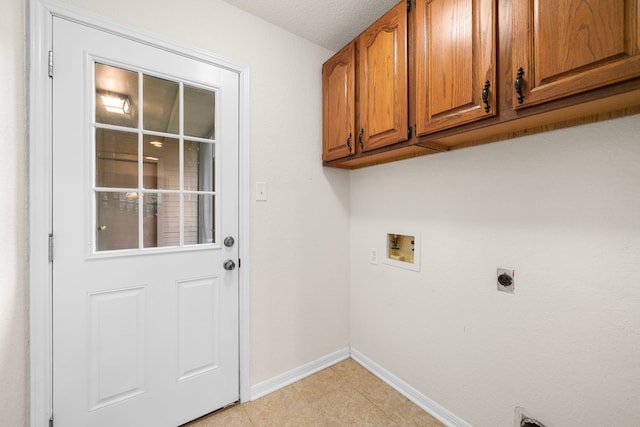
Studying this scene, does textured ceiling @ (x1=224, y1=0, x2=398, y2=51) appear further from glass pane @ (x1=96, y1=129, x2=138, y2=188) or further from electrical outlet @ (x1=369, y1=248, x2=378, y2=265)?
electrical outlet @ (x1=369, y1=248, x2=378, y2=265)

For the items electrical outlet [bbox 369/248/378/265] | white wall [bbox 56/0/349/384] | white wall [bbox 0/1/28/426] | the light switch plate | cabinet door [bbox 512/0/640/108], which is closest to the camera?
cabinet door [bbox 512/0/640/108]

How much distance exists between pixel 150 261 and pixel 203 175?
0.55m

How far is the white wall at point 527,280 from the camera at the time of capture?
0.97m

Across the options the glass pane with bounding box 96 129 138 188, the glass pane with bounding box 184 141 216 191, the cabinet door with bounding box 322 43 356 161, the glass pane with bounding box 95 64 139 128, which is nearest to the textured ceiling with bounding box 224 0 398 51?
the cabinet door with bounding box 322 43 356 161

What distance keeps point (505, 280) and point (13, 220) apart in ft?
7.39

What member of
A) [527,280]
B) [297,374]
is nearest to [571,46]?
[527,280]

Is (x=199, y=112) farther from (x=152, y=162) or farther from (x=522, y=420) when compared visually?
(x=522, y=420)

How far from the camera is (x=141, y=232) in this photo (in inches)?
53.2

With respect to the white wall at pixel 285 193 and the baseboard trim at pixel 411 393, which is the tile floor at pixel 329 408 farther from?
the white wall at pixel 285 193

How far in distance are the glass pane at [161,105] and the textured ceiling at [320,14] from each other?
683 millimetres

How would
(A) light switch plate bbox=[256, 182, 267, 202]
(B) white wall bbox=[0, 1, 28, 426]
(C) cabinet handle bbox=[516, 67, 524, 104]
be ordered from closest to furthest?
(C) cabinet handle bbox=[516, 67, 524, 104] → (B) white wall bbox=[0, 1, 28, 426] → (A) light switch plate bbox=[256, 182, 267, 202]

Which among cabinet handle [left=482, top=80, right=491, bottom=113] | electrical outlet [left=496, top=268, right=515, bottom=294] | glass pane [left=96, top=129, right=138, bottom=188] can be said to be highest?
cabinet handle [left=482, top=80, right=491, bottom=113]

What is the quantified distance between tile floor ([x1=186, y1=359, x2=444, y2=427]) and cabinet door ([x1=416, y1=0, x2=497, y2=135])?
1.65 meters

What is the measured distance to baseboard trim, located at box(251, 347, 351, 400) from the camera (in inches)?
67.3
